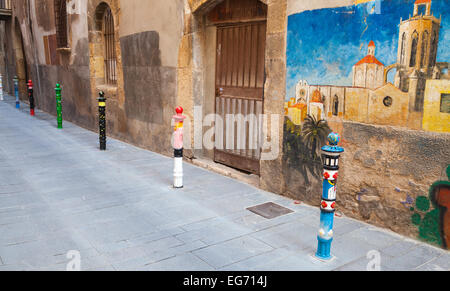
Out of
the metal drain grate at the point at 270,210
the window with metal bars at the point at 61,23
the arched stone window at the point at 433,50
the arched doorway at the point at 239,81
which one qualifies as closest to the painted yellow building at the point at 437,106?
the arched stone window at the point at 433,50

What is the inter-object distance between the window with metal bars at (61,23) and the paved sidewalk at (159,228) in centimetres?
652

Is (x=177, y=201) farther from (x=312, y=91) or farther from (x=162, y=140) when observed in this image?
(x=162, y=140)

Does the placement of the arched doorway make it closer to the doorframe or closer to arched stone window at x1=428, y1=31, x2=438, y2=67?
the doorframe

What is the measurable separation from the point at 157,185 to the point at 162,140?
2.17 meters

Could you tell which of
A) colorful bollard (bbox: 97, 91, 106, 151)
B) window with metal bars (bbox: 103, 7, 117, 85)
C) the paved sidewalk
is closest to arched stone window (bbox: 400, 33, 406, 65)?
the paved sidewalk

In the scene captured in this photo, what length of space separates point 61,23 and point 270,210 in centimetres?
1014

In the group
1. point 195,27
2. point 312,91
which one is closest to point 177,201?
point 312,91

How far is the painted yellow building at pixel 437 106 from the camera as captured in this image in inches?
134

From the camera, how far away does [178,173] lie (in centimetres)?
526

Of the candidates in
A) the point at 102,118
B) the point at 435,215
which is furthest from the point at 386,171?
the point at 102,118

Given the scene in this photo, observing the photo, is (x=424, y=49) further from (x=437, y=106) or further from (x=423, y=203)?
(x=423, y=203)

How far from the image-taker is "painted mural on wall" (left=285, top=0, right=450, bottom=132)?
3.47m

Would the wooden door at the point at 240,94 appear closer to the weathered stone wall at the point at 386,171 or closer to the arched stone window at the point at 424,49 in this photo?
the weathered stone wall at the point at 386,171

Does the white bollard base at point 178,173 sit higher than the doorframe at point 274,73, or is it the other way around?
the doorframe at point 274,73
